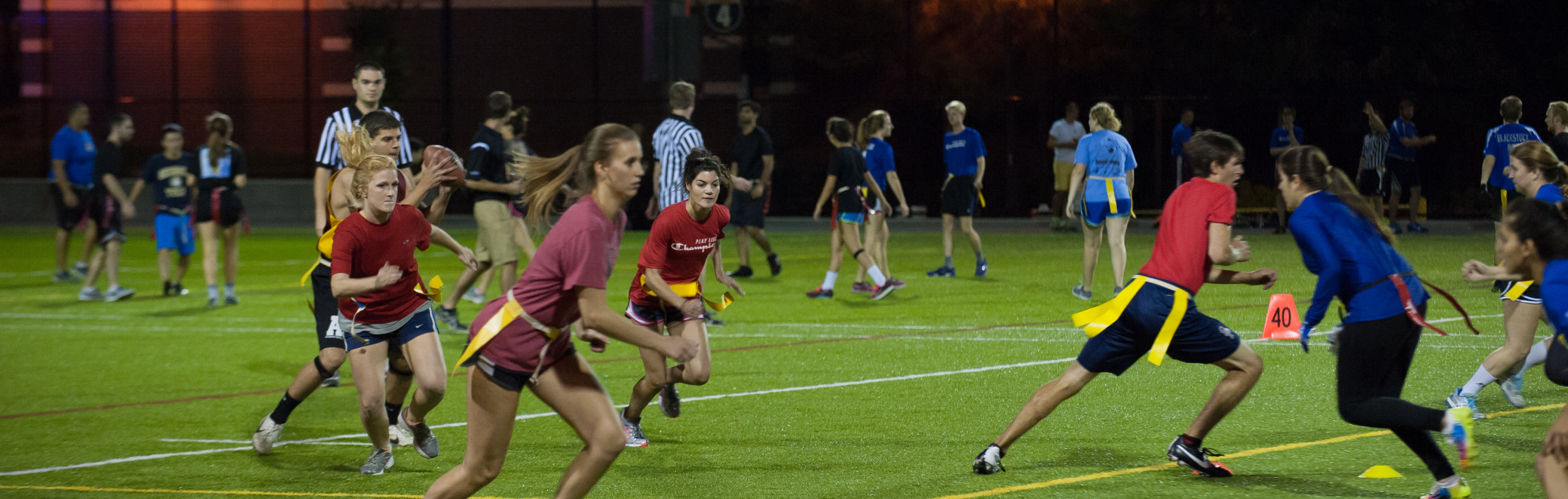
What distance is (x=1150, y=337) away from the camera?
19.6 feet

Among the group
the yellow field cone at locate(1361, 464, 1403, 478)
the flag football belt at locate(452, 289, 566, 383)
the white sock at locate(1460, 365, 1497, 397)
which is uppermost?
the flag football belt at locate(452, 289, 566, 383)

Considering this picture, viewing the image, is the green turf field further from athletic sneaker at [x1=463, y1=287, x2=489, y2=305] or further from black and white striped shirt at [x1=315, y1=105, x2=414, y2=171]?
black and white striped shirt at [x1=315, y1=105, x2=414, y2=171]

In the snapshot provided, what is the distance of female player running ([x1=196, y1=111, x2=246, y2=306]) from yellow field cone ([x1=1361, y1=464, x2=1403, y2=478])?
36.5ft

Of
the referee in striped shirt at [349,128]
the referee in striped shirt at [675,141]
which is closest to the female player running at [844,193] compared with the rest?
the referee in striped shirt at [675,141]

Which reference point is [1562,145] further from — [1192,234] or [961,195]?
[1192,234]

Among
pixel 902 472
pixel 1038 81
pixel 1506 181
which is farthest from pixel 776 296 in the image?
pixel 1038 81

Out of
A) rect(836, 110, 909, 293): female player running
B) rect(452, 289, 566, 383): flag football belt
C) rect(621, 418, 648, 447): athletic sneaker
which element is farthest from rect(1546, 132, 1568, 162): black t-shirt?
rect(452, 289, 566, 383): flag football belt

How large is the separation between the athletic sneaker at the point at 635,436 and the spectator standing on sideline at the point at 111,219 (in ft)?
31.4

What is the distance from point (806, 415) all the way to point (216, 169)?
335 inches

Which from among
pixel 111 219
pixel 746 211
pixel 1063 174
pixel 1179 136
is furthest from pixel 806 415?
pixel 1179 136

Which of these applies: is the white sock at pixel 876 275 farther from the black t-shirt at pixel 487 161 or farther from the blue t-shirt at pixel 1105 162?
the black t-shirt at pixel 487 161

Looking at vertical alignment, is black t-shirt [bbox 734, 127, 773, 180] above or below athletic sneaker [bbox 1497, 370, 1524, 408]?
above

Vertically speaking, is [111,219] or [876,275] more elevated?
[111,219]

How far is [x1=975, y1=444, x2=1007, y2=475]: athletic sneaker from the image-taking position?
20.5 feet
